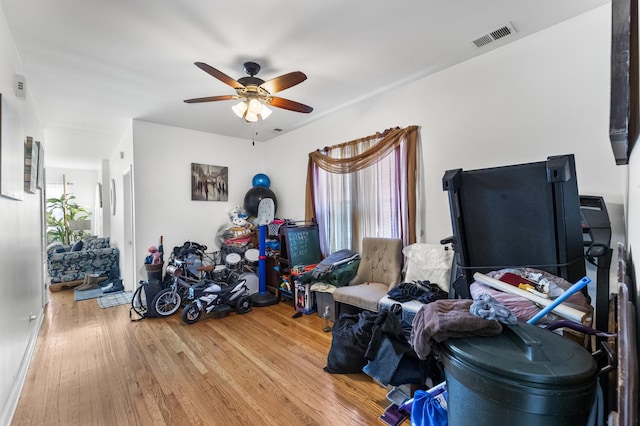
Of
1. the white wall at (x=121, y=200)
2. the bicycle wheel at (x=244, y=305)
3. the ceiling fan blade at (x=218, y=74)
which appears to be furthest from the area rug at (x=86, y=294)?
the ceiling fan blade at (x=218, y=74)

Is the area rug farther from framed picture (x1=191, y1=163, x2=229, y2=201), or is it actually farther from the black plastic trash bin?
the black plastic trash bin

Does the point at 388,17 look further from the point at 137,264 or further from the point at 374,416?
the point at 137,264

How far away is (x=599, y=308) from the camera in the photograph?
A: 1632mm

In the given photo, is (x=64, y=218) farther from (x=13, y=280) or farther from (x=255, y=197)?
(x=13, y=280)

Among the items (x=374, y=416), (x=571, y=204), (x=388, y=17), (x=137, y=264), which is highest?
(x=388, y=17)

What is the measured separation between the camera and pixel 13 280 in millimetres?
2133

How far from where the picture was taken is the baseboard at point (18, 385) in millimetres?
1828

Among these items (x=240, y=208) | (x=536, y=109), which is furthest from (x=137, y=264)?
(x=536, y=109)

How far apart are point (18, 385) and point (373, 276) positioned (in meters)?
3.24

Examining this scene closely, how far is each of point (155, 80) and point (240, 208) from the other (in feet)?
8.54

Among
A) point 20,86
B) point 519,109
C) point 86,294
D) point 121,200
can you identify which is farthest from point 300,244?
point 86,294

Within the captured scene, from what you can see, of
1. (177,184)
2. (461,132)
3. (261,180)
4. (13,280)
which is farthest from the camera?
(261,180)

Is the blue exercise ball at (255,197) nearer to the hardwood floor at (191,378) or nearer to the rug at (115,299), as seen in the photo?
the hardwood floor at (191,378)

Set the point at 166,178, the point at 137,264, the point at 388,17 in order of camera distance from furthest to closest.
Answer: the point at 166,178 → the point at 137,264 → the point at 388,17
